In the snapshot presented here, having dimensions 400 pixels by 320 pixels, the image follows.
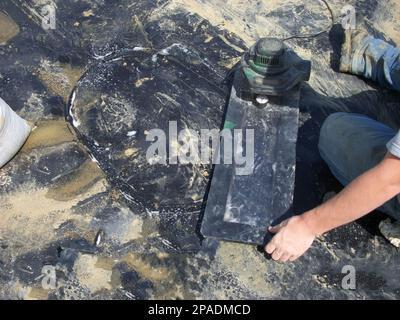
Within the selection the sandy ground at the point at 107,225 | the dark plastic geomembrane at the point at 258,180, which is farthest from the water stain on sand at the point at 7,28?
the dark plastic geomembrane at the point at 258,180

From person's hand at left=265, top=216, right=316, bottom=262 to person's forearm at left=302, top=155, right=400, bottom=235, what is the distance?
0.11 ft

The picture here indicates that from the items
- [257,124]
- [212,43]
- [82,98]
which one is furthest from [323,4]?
[82,98]

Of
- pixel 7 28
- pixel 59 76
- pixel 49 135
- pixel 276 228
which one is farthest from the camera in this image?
pixel 7 28

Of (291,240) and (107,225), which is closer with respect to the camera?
(291,240)

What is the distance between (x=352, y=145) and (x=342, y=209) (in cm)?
54

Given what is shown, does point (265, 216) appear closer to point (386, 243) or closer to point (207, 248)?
point (207, 248)

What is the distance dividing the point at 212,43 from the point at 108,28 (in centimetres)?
62

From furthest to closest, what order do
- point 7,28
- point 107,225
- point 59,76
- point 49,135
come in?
point 7,28 < point 59,76 < point 49,135 < point 107,225

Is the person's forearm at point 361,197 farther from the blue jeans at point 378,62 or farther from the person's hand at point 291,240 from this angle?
the blue jeans at point 378,62

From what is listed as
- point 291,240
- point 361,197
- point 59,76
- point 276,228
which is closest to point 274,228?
point 276,228

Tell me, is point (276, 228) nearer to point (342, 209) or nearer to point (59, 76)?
point (342, 209)

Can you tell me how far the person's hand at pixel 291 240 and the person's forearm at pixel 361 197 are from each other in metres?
0.03

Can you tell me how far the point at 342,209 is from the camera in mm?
1819
